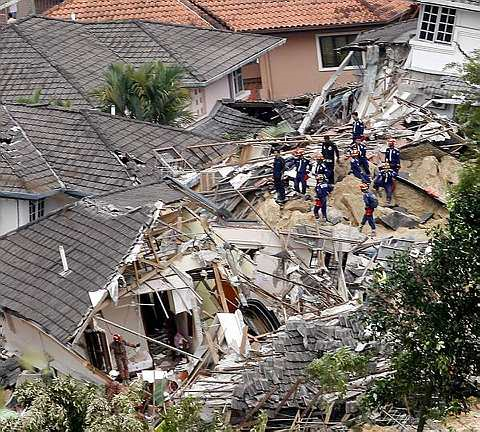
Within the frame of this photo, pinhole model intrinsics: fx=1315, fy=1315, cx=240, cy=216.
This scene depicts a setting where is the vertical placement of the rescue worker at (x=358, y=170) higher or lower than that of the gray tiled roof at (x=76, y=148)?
higher

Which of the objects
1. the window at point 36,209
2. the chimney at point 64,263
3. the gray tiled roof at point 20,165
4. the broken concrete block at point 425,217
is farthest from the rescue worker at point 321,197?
the window at point 36,209

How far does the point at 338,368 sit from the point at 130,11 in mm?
31061

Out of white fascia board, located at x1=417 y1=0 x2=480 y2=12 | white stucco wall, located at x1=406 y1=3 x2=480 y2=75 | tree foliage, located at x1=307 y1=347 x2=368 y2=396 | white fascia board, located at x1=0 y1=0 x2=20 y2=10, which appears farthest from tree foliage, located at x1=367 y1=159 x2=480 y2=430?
white fascia board, located at x1=0 y1=0 x2=20 y2=10

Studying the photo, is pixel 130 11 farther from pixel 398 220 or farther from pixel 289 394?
pixel 289 394

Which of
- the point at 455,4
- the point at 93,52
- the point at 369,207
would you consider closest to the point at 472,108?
the point at 369,207

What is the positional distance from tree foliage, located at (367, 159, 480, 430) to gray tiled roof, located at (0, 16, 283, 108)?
2051 cm

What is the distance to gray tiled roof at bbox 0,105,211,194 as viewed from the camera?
96.6 ft

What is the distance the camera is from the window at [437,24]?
34.8 meters

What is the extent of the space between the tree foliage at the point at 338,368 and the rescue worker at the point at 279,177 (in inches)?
A: 457

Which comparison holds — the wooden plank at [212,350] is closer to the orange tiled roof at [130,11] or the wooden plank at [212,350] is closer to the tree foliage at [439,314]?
the tree foliage at [439,314]

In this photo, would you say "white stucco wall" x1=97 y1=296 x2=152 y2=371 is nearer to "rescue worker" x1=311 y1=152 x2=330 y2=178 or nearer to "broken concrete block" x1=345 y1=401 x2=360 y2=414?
"broken concrete block" x1=345 y1=401 x2=360 y2=414

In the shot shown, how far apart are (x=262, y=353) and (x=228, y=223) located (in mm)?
5938

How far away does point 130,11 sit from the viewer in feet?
152

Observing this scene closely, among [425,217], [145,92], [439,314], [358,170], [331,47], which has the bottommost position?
[331,47]
